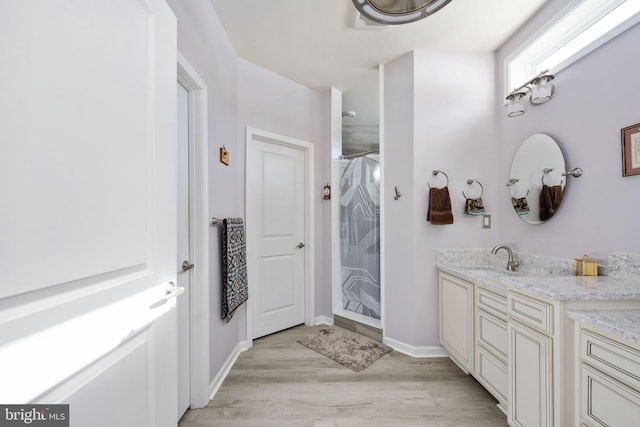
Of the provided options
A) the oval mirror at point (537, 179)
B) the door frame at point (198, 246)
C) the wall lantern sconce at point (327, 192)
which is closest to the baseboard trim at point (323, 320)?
the wall lantern sconce at point (327, 192)

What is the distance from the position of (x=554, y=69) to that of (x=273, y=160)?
7.57ft

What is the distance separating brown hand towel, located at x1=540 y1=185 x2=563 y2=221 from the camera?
1.78 m

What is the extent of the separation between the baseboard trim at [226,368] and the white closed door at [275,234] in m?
0.22

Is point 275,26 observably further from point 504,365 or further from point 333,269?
point 504,365

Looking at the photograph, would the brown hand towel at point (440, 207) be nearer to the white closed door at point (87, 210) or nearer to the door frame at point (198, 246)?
the door frame at point (198, 246)

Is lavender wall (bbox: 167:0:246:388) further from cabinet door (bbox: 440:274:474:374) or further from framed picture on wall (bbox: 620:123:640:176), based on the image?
framed picture on wall (bbox: 620:123:640:176)

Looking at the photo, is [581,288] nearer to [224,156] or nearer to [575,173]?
[575,173]

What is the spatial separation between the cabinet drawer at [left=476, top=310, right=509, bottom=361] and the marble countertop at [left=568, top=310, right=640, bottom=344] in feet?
1.87

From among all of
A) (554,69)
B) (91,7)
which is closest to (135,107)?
(91,7)

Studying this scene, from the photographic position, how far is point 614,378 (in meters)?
0.94

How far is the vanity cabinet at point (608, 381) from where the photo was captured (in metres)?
0.87

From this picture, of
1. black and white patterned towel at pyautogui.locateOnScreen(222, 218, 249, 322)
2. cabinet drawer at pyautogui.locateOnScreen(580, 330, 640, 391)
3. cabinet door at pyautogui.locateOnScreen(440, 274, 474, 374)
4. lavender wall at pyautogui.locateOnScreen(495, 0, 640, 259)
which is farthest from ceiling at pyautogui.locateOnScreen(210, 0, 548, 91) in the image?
cabinet drawer at pyautogui.locateOnScreen(580, 330, 640, 391)

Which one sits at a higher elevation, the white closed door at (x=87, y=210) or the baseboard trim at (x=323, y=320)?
the white closed door at (x=87, y=210)

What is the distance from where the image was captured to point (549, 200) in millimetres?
1846
